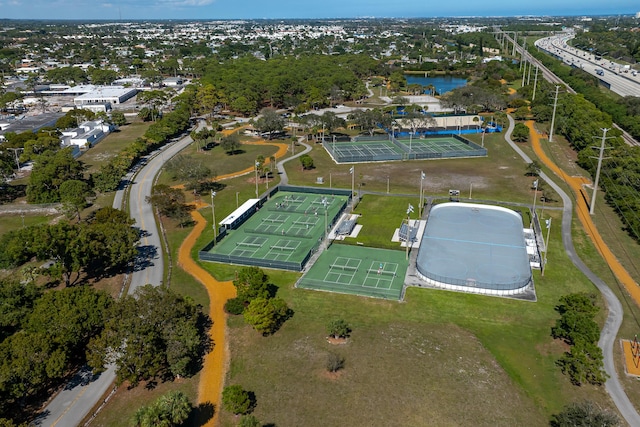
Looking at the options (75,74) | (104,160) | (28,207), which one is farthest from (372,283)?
(75,74)

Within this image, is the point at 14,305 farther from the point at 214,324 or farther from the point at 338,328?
the point at 338,328

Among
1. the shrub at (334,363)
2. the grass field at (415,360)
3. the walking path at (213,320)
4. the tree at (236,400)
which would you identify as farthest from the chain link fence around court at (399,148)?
the tree at (236,400)

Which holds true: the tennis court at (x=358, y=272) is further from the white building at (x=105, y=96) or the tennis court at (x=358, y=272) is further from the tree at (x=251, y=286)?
the white building at (x=105, y=96)

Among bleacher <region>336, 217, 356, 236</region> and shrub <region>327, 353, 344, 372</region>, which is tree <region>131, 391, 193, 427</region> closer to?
shrub <region>327, 353, 344, 372</region>

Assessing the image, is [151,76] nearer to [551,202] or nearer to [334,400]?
[551,202]

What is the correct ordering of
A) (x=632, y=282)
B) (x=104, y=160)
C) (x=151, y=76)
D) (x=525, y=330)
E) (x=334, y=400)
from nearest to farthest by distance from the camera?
1. (x=334, y=400)
2. (x=525, y=330)
3. (x=632, y=282)
4. (x=104, y=160)
5. (x=151, y=76)

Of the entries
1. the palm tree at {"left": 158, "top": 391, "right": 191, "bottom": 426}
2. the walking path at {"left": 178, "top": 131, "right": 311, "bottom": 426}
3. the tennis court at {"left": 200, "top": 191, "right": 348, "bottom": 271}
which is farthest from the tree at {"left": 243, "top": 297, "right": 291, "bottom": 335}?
the palm tree at {"left": 158, "top": 391, "right": 191, "bottom": 426}
